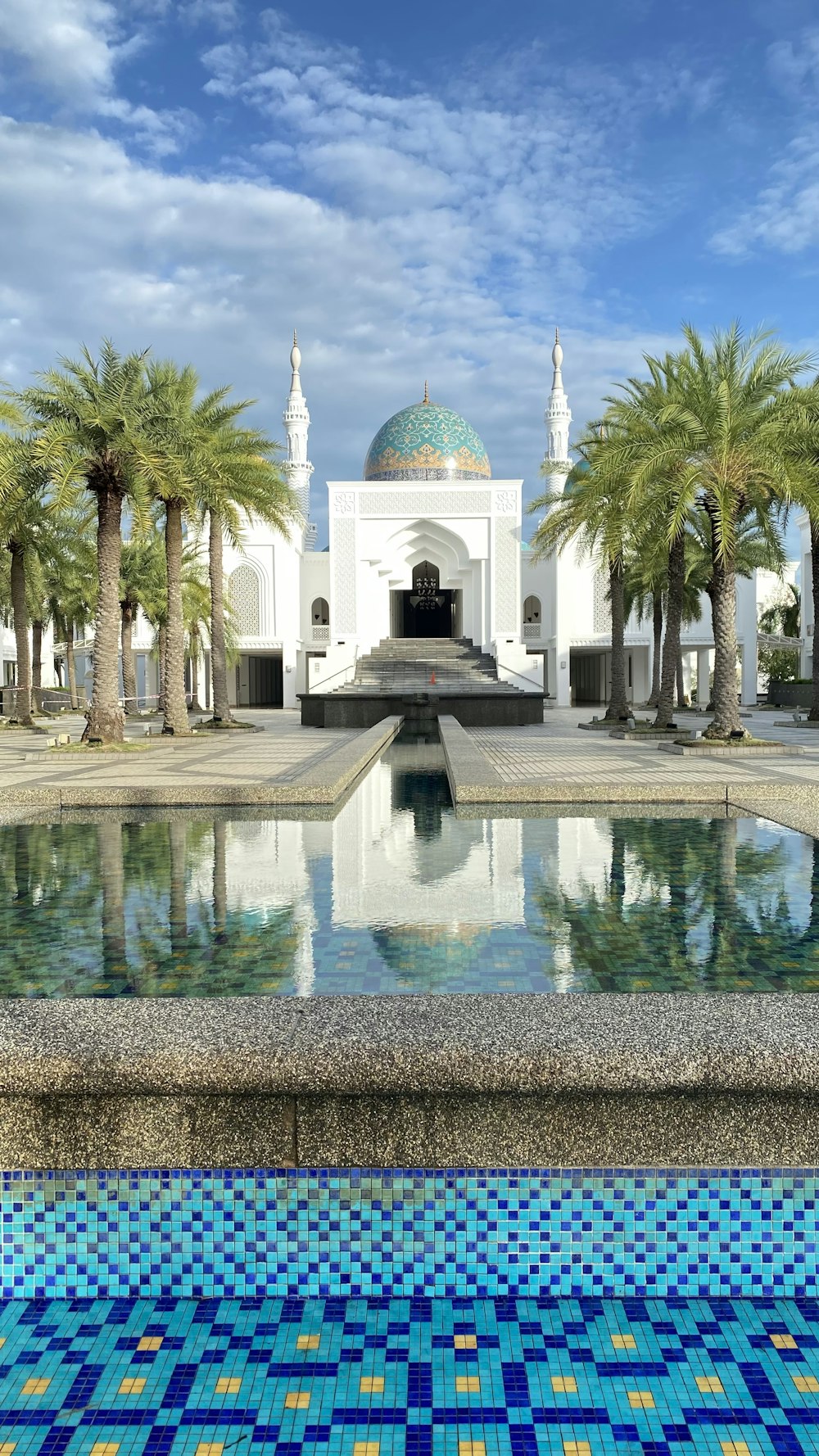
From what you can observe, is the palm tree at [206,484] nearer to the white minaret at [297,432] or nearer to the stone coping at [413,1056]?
the stone coping at [413,1056]

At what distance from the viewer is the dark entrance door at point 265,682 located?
37938 millimetres

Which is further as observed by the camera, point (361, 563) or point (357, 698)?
point (361, 563)

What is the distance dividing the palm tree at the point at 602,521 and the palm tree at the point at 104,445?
5.56 m

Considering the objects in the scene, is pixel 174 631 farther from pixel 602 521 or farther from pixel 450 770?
pixel 450 770

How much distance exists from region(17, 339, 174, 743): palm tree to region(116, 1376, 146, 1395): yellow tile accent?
11.3m

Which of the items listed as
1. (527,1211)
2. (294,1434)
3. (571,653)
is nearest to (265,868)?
(527,1211)

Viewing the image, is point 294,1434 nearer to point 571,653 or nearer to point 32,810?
point 32,810

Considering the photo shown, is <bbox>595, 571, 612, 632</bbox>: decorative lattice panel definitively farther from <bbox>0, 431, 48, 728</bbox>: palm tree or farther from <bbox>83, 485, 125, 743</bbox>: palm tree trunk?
<bbox>83, 485, 125, 743</bbox>: palm tree trunk

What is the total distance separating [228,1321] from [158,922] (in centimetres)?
230

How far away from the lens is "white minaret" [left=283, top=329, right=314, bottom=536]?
38.9 meters

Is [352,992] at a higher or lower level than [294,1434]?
higher

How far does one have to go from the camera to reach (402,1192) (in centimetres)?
230

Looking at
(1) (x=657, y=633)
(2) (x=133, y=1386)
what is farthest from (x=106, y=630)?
(1) (x=657, y=633)

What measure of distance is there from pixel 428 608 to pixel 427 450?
7.70m
